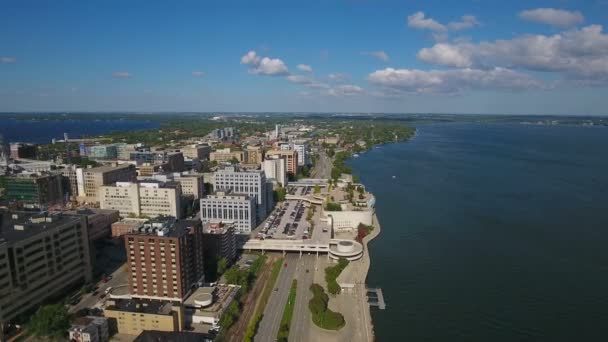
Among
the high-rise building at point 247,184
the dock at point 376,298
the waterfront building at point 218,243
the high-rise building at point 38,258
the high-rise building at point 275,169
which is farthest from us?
the high-rise building at point 275,169

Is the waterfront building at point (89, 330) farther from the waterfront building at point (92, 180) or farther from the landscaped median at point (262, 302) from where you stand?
the waterfront building at point (92, 180)

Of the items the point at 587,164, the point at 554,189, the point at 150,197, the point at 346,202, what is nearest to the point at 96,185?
the point at 150,197

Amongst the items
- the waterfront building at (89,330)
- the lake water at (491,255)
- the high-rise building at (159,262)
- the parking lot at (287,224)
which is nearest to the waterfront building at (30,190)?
the parking lot at (287,224)

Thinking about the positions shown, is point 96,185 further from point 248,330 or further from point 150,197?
point 248,330

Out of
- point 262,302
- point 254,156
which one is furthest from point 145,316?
point 254,156

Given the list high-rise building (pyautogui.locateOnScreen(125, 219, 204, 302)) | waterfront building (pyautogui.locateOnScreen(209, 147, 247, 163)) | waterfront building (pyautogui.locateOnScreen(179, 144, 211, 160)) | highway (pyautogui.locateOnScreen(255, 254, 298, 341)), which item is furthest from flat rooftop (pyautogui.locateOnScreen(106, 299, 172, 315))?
waterfront building (pyautogui.locateOnScreen(179, 144, 211, 160))

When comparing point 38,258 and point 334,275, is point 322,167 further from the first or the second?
point 38,258

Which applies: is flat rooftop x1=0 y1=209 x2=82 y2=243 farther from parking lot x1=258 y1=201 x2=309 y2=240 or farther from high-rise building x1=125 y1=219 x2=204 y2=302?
parking lot x1=258 y1=201 x2=309 y2=240
